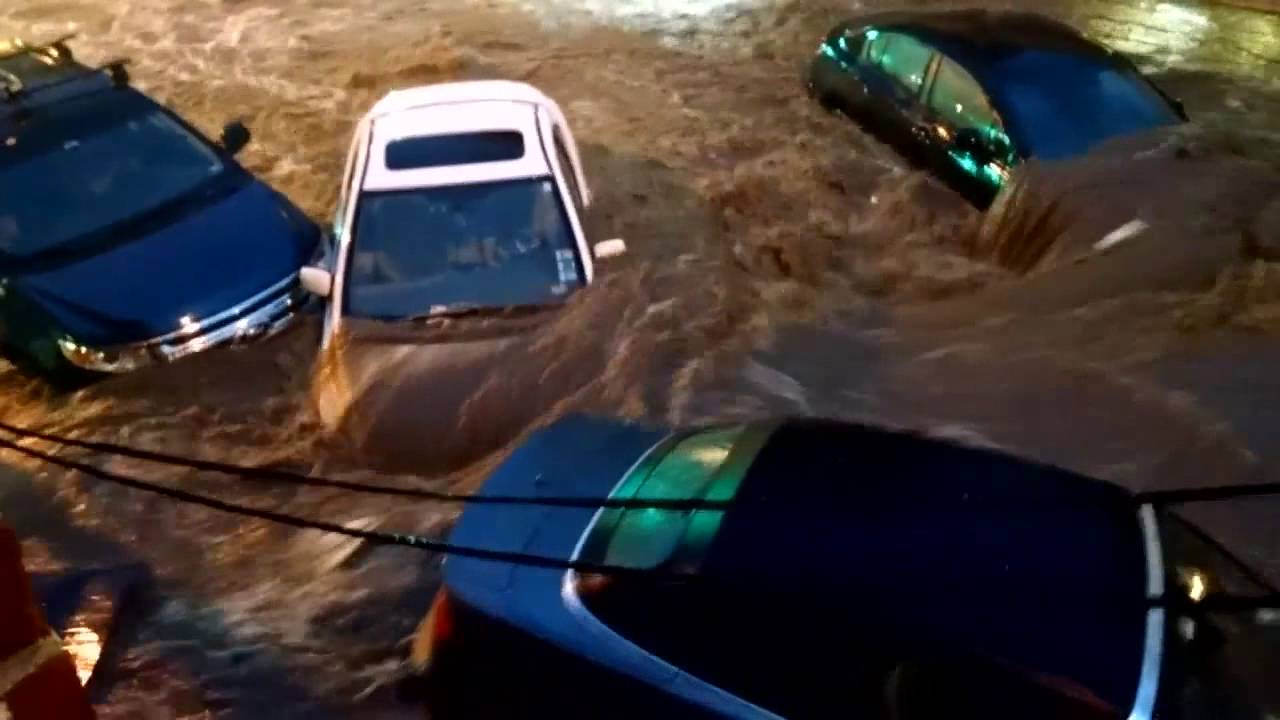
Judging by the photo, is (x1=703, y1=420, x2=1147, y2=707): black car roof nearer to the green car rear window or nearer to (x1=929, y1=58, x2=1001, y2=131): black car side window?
the green car rear window

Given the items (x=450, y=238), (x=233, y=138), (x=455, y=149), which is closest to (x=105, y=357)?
(x=233, y=138)

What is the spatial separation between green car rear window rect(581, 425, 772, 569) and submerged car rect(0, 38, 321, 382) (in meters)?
3.96

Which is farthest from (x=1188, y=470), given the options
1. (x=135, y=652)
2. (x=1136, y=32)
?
(x=1136, y=32)

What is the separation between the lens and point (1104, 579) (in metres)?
3.38

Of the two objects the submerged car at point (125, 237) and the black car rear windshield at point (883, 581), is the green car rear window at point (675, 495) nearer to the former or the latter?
the black car rear windshield at point (883, 581)

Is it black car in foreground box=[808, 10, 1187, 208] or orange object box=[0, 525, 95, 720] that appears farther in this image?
black car in foreground box=[808, 10, 1187, 208]

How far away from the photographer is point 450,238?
6789mm

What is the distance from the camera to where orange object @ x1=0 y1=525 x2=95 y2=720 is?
8.73 ft

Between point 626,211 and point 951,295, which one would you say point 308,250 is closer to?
point 626,211

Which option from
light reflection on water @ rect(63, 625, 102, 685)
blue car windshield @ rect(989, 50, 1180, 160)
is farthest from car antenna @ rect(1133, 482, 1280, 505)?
blue car windshield @ rect(989, 50, 1180, 160)

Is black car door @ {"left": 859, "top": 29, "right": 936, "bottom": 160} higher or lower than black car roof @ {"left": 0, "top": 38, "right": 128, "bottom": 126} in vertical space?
lower

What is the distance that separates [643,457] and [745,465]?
1.49ft

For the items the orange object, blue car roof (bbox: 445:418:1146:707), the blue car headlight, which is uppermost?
the orange object

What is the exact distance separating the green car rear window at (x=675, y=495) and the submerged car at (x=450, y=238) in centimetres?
247
